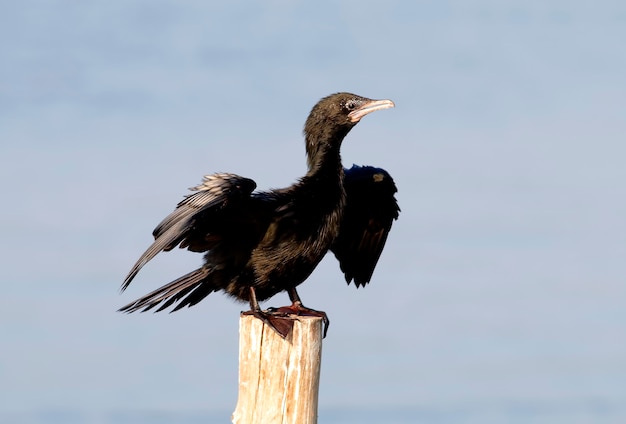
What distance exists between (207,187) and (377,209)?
6.36ft

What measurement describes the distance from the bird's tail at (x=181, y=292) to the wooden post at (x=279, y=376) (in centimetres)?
116

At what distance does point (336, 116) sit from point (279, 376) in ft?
7.82

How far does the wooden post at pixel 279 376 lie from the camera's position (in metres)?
5.66

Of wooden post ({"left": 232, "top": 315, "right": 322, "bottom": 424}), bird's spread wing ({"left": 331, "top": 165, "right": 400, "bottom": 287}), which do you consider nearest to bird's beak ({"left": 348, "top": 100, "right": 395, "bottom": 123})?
bird's spread wing ({"left": 331, "top": 165, "right": 400, "bottom": 287})

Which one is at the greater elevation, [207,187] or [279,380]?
[207,187]

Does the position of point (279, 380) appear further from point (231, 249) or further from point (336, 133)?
point (336, 133)

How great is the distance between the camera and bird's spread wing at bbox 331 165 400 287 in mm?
7945

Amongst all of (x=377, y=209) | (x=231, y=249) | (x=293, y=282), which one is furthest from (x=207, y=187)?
(x=377, y=209)

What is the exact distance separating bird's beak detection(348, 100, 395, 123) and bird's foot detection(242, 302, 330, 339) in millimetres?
1431

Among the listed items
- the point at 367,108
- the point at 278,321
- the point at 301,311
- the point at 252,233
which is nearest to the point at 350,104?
the point at 367,108

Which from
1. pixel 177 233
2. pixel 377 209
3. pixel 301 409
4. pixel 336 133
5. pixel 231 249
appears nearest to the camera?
pixel 301 409

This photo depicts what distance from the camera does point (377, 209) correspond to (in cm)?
806

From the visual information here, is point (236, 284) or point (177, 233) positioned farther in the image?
point (236, 284)

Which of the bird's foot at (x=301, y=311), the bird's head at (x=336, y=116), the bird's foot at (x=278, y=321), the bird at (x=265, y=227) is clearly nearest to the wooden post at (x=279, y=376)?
the bird's foot at (x=278, y=321)
